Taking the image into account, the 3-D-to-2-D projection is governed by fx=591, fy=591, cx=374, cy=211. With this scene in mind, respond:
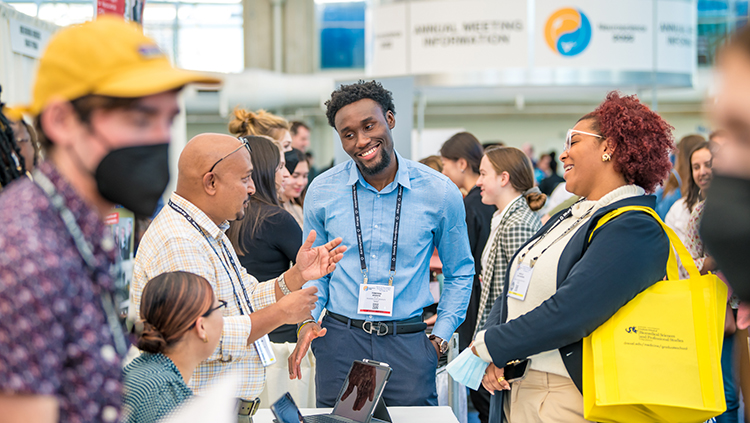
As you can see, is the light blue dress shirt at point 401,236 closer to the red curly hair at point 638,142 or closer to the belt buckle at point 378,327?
the belt buckle at point 378,327

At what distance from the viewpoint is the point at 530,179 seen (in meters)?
3.73

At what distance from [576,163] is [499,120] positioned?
13863 mm

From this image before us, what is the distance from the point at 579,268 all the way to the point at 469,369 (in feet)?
1.66

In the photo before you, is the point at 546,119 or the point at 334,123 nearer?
the point at 334,123

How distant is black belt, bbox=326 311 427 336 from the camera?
7.47ft

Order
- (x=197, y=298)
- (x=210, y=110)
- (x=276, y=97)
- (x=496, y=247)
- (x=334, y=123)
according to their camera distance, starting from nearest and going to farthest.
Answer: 1. (x=197, y=298)
2. (x=334, y=123)
3. (x=496, y=247)
4. (x=276, y=97)
5. (x=210, y=110)

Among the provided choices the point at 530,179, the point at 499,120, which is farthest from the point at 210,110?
the point at 530,179

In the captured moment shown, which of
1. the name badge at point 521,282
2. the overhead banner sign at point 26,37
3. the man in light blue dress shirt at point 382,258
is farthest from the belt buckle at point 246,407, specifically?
the overhead banner sign at point 26,37

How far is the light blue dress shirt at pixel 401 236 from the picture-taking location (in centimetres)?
235

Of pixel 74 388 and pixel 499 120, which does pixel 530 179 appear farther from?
pixel 499 120

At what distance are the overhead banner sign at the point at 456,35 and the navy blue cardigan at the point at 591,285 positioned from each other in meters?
6.97

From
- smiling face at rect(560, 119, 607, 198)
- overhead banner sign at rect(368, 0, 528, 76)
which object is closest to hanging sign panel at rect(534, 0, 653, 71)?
overhead banner sign at rect(368, 0, 528, 76)

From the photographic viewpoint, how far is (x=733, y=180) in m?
0.84

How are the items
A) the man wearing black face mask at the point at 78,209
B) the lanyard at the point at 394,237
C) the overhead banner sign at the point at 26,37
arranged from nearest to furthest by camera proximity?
the man wearing black face mask at the point at 78,209, the lanyard at the point at 394,237, the overhead banner sign at the point at 26,37
